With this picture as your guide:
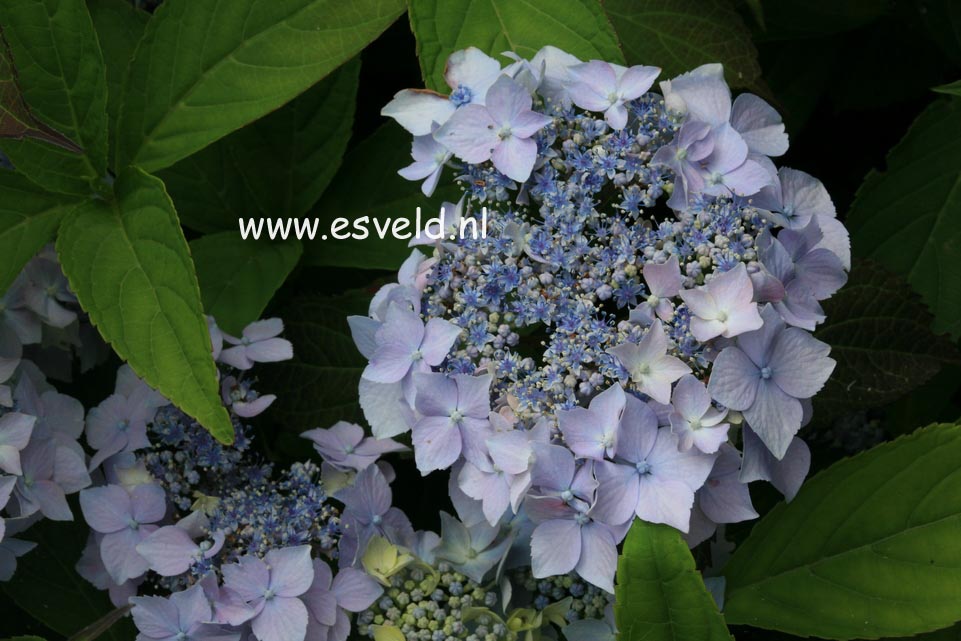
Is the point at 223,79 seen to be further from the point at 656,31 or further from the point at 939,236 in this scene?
the point at 939,236

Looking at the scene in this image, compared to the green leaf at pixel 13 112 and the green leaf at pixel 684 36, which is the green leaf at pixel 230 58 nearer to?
the green leaf at pixel 13 112

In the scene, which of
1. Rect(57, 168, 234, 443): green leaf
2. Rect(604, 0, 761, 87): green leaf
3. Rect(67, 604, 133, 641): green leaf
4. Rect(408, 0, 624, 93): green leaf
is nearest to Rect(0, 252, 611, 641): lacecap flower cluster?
Rect(67, 604, 133, 641): green leaf

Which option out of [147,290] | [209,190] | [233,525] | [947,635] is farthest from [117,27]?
[947,635]

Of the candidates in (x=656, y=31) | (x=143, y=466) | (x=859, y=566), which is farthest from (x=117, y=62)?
(x=859, y=566)

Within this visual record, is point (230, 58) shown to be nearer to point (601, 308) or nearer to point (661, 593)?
point (601, 308)

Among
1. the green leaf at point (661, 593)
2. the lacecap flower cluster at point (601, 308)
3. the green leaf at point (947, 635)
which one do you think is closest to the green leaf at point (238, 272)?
the lacecap flower cluster at point (601, 308)

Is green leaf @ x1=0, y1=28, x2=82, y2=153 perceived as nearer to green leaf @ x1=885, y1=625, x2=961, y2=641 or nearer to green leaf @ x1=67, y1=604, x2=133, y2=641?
green leaf @ x1=67, y1=604, x2=133, y2=641

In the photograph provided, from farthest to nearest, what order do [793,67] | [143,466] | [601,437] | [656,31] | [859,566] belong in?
[793,67] < [656,31] < [143,466] < [859,566] < [601,437]
